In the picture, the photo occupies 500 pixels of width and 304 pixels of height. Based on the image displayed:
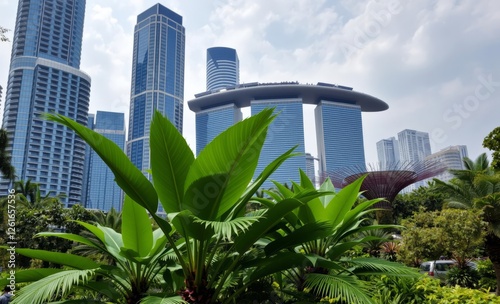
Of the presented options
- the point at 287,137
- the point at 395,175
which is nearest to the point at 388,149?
the point at 287,137

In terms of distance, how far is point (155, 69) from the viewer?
147 metres

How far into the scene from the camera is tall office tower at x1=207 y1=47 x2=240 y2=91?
17150cm

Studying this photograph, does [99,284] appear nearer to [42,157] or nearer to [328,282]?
[328,282]

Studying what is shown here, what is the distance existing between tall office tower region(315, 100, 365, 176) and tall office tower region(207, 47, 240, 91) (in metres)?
73.9

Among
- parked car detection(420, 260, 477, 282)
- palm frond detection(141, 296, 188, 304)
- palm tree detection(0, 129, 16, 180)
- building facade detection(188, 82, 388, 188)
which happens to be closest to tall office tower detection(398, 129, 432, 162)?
parked car detection(420, 260, 477, 282)

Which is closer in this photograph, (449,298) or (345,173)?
(449,298)

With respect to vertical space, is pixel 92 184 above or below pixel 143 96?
below

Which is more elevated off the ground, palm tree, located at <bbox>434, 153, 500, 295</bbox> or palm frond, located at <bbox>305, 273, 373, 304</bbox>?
palm tree, located at <bbox>434, 153, 500, 295</bbox>

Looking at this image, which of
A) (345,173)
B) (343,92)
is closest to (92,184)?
(343,92)

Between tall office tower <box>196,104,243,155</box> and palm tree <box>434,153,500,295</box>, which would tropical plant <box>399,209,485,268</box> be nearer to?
palm tree <box>434,153,500,295</box>

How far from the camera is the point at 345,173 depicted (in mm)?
22094

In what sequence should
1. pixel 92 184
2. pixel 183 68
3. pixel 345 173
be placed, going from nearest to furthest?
pixel 345 173
pixel 92 184
pixel 183 68

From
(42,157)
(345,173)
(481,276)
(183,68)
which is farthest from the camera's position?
(183,68)

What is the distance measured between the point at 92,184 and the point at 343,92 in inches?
3974
